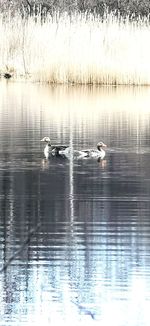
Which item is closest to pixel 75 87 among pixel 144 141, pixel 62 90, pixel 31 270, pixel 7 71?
pixel 62 90

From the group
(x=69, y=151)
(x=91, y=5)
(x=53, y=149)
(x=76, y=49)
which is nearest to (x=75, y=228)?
(x=53, y=149)

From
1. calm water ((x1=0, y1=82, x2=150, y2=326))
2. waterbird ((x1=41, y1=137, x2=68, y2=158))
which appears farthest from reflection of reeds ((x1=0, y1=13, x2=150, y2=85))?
waterbird ((x1=41, y1=137, x2=68, y2=158))

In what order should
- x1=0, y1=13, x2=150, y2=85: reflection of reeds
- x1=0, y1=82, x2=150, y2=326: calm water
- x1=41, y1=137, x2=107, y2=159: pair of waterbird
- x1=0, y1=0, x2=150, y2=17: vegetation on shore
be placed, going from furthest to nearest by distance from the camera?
x1=0, y1=0, x2=150, y2=17: vegetation on shore
x1=0, y1=13, x2=150, y2=85: reflection of reeds
x1=41, y1=137, x2=107, y2=159: pair of waterbird
x1=0, y1=82, x2=150, y2=326: calm water

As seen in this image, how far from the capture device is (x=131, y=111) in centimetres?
1909

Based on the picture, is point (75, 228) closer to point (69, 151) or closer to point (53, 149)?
point (53, 149)

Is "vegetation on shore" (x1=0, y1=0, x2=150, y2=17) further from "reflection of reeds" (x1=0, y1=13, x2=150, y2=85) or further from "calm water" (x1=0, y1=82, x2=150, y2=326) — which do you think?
"calm water" (x1=0, y1=82, x2=150, y2=326)

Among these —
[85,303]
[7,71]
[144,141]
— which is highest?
[7,71]

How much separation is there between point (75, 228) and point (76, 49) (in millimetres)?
17589

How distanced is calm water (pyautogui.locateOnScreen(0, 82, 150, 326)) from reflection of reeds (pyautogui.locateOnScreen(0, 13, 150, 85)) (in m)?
8.86

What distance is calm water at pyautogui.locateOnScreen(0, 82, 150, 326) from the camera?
6.13 metres

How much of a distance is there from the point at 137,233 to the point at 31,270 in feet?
4.38

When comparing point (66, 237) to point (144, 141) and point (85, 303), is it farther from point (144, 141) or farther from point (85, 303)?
point (144, 141)

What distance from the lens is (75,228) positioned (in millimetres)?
8281

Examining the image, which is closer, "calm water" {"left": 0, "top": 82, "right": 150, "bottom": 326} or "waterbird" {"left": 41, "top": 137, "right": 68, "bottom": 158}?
"calm water" {"left": 0, "top": 82, "right": 150, "bottom": 326}
